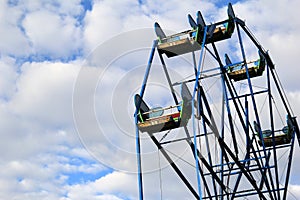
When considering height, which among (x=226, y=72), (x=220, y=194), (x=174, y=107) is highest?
(x=226, y=72)

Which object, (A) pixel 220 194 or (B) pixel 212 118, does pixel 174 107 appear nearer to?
(B) pixel 212 118

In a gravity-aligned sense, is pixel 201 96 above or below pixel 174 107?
above

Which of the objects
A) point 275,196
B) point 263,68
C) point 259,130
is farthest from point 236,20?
point 275,196

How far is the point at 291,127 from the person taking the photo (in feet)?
89.2

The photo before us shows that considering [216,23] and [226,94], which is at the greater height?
[216,23]

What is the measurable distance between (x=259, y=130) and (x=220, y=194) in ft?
13.2

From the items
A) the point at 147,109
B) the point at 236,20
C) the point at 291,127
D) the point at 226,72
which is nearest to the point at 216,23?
the point at 236,20

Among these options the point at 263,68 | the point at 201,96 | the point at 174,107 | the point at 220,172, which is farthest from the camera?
the point at 263,68

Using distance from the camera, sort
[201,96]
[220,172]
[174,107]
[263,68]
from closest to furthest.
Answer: [174,107], [201,96], [220,172], [263,68]

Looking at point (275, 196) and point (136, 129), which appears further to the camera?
point (275, 196)

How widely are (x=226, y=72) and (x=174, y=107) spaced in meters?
6.45

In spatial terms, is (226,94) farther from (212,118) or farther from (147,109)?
(147,109)

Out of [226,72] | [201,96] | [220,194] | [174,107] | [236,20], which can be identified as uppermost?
[236,20]

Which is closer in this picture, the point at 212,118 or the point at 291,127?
the point at 212,118
